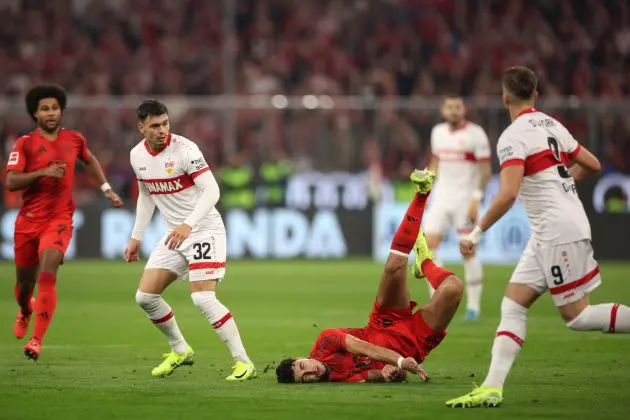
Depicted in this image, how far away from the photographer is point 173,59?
2928 centimetres

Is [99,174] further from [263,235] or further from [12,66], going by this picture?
[12,66]

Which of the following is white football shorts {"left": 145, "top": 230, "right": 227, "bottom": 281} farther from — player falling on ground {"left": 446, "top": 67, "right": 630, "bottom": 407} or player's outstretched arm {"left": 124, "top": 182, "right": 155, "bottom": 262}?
player falling on ground {"left": 446, "top": 67, "right": 630, "bottom": 407}

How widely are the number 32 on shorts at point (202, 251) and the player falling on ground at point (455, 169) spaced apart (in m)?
5.81

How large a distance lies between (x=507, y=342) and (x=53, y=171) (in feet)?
16.3

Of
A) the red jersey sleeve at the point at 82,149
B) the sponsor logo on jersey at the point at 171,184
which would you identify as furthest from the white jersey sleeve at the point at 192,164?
the red jersey sleeve at the point at 82,149

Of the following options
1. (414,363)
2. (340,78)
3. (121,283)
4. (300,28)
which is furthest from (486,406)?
(300,28)

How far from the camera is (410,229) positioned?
9758mm

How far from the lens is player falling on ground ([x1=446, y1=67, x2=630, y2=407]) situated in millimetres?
8117

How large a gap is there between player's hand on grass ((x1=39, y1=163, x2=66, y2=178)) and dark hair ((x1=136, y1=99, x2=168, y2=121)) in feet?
5.39

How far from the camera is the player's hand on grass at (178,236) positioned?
9422 mm

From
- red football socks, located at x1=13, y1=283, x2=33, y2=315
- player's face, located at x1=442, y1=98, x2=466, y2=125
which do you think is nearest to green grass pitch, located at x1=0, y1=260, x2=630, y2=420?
red football socks, located at x1=13, y1=283, x2=33, y2=315

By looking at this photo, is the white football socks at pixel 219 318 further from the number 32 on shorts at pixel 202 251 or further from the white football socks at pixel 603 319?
the white football socks at pixel 603 319

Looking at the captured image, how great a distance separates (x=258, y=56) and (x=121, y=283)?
1090 cm

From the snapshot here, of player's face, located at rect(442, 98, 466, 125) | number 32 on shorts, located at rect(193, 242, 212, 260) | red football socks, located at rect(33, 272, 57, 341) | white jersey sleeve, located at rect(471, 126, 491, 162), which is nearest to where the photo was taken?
number 32 on shorts, located at rect(193, 242, 212, 260)
